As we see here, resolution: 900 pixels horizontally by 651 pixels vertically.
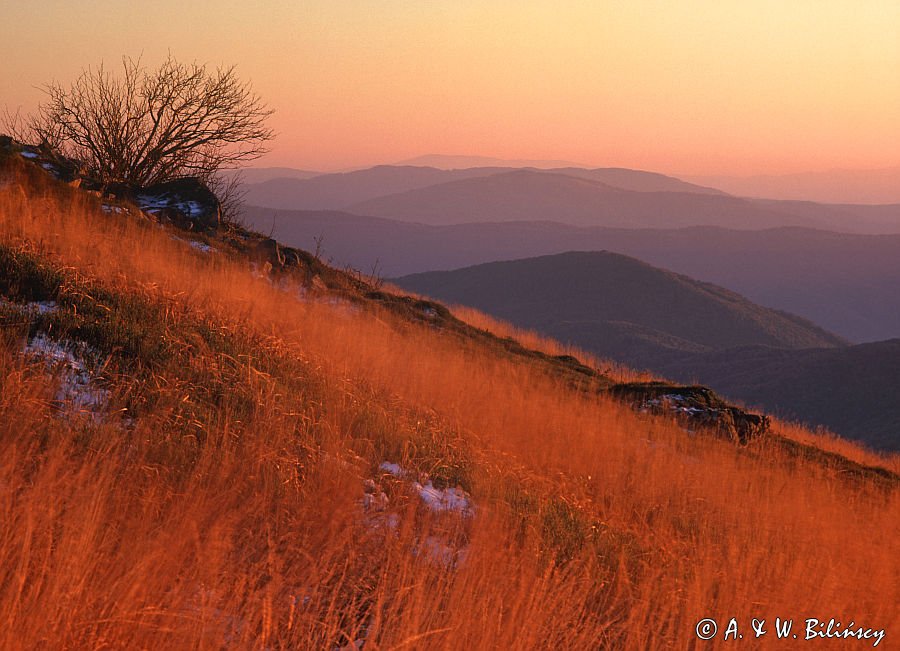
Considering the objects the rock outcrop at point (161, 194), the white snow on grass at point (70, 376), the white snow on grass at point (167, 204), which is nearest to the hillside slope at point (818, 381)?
the rock outcrop at point (161, 194)

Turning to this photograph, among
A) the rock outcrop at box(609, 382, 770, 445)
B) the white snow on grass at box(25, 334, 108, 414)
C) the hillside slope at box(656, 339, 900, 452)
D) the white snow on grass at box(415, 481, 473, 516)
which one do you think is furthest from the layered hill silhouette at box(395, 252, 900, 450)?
the white snow on grass at box(25, 334, 108, 414)

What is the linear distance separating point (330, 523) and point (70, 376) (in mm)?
2043

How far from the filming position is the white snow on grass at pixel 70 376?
4.54 meters

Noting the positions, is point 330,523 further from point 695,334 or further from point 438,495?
point 695,334

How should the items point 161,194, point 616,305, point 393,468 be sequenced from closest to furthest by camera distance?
point 393,468 < point 161,194 < point 616,305

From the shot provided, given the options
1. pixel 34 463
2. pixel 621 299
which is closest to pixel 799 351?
pixel 621 299

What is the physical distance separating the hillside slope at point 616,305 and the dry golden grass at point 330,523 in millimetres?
67581

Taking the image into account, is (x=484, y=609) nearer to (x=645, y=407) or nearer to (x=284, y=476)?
(x=284, y=476)

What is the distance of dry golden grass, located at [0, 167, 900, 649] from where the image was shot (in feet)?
10.5

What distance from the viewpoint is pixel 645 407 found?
12.6 meters

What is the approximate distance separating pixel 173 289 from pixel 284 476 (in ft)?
13.0

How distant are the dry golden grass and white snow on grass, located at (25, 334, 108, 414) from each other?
0.11 m

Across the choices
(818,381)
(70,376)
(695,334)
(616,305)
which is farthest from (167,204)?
(616,305)

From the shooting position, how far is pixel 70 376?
477 cm
